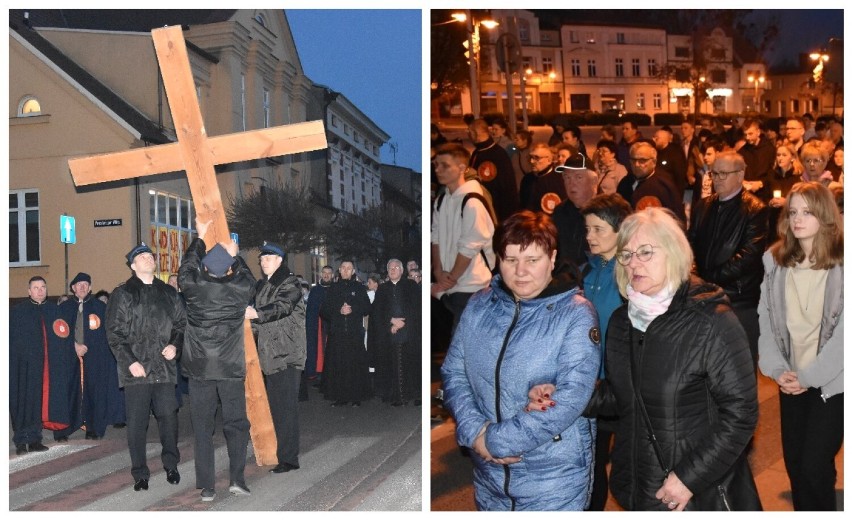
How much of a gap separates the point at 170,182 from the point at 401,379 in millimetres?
1569

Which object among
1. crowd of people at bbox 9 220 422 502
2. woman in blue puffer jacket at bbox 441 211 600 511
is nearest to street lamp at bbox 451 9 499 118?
crowd of people at bbox 9 220 422 502

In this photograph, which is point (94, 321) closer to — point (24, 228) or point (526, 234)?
point (24, 228)

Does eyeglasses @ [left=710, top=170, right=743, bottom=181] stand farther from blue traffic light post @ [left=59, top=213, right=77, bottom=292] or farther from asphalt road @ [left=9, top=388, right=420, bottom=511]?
blue traffic light post @ [left=59, top=213, right=77, bottom=292]

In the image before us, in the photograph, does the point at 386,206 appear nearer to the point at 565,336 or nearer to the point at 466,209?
the point at 466,209

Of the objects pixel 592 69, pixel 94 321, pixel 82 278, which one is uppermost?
pixel 592 69

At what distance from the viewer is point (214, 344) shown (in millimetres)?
5660

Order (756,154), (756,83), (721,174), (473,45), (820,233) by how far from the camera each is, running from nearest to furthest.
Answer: (820,233), (721,174), (756,154), (756,83), (473,45)

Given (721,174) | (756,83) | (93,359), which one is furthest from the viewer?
(756,83)

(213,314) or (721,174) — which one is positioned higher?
(721,174)

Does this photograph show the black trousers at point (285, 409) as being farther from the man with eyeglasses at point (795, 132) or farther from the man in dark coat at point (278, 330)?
the man with eyeglasses at point (795, 132)

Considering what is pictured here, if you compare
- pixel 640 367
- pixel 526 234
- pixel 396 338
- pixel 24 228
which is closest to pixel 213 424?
pixel 396 338

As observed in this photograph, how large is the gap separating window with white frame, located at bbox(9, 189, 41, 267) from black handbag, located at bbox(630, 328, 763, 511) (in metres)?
3.38

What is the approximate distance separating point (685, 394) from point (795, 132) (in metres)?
4.93

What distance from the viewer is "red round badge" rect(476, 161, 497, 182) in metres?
7.68
